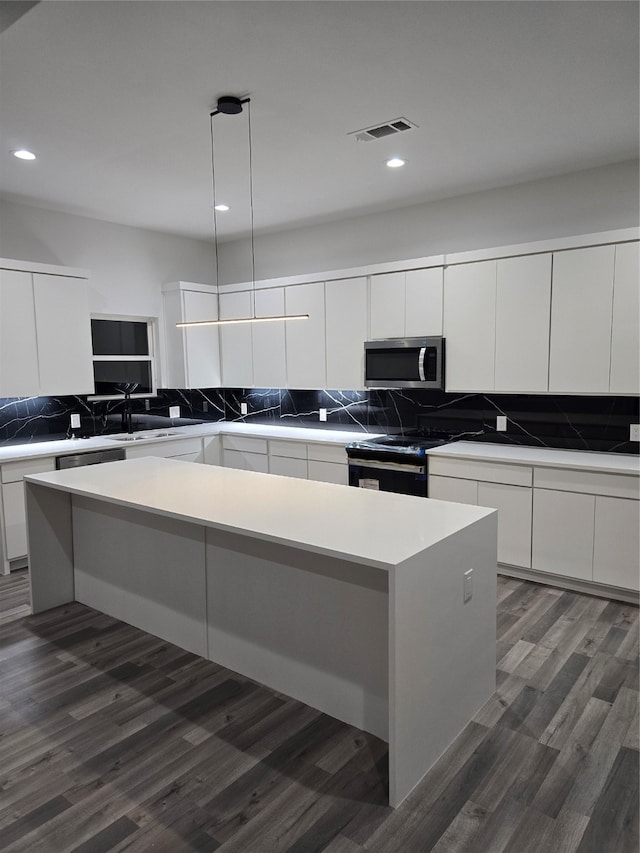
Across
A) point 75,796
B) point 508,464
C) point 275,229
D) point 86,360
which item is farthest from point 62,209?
point 75,796

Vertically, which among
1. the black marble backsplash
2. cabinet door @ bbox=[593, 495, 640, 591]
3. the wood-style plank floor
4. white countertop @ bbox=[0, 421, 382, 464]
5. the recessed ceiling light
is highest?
the recessed ceiling light

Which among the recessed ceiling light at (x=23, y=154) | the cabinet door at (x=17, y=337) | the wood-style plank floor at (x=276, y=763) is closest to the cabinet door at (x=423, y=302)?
the wood-style plank floor at (x=276, y=763)

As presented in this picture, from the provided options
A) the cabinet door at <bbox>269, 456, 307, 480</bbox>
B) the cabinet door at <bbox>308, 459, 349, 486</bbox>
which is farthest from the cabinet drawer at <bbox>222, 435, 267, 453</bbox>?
the cabinet door at <bbox>308, 459, 349, 486</bbox>

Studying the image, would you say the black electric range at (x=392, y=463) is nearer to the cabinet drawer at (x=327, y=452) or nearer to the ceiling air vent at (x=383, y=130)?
the cabinet drawer at (x=327, y=452)

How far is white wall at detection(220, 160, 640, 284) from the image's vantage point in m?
4.02

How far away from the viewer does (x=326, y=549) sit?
2.06m

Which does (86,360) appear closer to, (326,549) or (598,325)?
(326,549)

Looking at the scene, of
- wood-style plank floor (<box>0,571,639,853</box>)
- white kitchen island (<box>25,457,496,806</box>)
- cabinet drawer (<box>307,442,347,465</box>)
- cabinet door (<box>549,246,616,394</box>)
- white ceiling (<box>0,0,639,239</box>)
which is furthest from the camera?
cabinet drawer (<box>307,442,347,465</box>)

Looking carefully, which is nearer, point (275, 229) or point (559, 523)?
point (559, 523)

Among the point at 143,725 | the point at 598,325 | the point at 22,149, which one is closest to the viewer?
the point at 143,725

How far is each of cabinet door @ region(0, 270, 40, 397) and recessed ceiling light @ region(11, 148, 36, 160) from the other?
3.27ft

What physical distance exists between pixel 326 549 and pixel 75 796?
1.26 metres

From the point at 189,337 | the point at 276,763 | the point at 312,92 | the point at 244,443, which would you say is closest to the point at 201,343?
the point at 189,337

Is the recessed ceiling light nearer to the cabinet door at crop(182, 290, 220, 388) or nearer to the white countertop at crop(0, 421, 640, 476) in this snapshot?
the white countertop at crop(0, 421, 640, 476)
